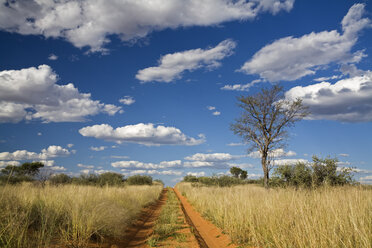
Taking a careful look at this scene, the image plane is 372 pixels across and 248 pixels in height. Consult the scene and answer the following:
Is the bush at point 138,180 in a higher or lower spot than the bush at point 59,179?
lower

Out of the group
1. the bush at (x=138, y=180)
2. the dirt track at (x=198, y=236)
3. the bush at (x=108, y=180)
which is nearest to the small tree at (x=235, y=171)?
the bush at (x=138, y=180)

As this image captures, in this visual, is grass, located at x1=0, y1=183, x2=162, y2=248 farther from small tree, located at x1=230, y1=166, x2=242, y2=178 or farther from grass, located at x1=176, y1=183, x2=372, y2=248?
small tree, located at x1=230, y1=166, x2=242, y2=178

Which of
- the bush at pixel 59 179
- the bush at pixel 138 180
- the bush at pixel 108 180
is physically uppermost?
the bush at pixel 59 179

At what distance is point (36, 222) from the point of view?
281 inches

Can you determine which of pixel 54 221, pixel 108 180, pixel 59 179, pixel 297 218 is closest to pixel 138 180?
pixel 108 180

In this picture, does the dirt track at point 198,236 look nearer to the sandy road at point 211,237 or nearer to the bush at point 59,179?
the sandy road at point 211,237

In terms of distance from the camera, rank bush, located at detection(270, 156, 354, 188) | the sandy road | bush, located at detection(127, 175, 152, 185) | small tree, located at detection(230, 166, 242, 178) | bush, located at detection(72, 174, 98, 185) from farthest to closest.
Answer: small tree, located at detection(230, 166, 242, 178)
bush, located at detection(127, 175, 152, 185)
bush, located at detection(72, 174, 98, 185)
bush, located at detection(270, 156, 354, 188)
the sandy road

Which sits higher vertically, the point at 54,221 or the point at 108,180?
the point at 54,221

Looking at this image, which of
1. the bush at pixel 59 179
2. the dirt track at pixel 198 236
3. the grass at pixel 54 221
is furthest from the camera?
the bush at pixel 59 179

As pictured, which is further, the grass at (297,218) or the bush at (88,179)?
the bush at (88,179)

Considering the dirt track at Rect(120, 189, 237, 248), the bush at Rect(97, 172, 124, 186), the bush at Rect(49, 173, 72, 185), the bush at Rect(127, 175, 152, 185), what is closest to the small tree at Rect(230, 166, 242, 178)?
the bush at Rect(127, 175, 152, 185)

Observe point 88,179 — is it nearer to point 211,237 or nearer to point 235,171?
point 211,237

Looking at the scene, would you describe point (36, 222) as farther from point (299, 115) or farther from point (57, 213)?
point (299, 115)

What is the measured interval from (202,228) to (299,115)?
755 inches
